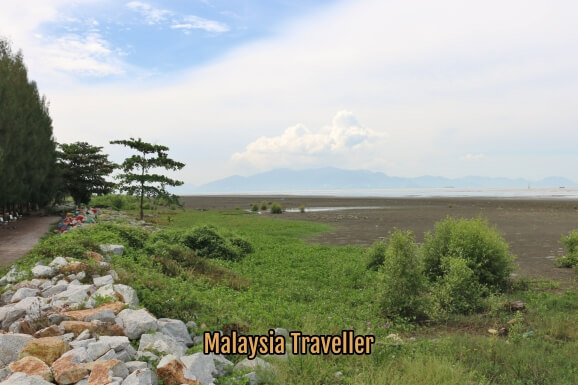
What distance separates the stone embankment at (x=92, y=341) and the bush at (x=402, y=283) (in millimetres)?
5230

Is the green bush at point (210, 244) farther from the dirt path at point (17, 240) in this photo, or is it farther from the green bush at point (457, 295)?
the green bush at point (457, 295)

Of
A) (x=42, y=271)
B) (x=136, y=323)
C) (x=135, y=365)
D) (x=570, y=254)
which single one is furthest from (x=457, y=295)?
(x=42, y=271)

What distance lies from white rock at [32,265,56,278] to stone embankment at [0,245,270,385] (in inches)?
15.2

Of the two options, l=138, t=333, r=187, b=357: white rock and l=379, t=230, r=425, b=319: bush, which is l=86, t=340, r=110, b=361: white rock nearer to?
l=138, t=333, r=187, b=357: white rock

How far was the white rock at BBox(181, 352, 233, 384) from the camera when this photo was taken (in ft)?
18.8

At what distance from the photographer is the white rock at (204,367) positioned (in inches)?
225

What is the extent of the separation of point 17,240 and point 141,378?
19.0 meters

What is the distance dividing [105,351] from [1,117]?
3012 cm

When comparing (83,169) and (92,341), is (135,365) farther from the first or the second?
(83,169)

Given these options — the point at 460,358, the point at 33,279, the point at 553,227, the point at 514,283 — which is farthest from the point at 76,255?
the point at 553,227

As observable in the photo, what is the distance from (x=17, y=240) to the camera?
20.1m

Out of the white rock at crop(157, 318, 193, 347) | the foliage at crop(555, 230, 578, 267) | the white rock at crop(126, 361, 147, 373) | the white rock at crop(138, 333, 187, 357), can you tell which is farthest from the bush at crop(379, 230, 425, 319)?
the foliage at crop(555, 230, 578, 267)

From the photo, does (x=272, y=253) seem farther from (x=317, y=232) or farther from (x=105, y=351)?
(x=105, y=351)

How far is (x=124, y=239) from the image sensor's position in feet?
49.8
